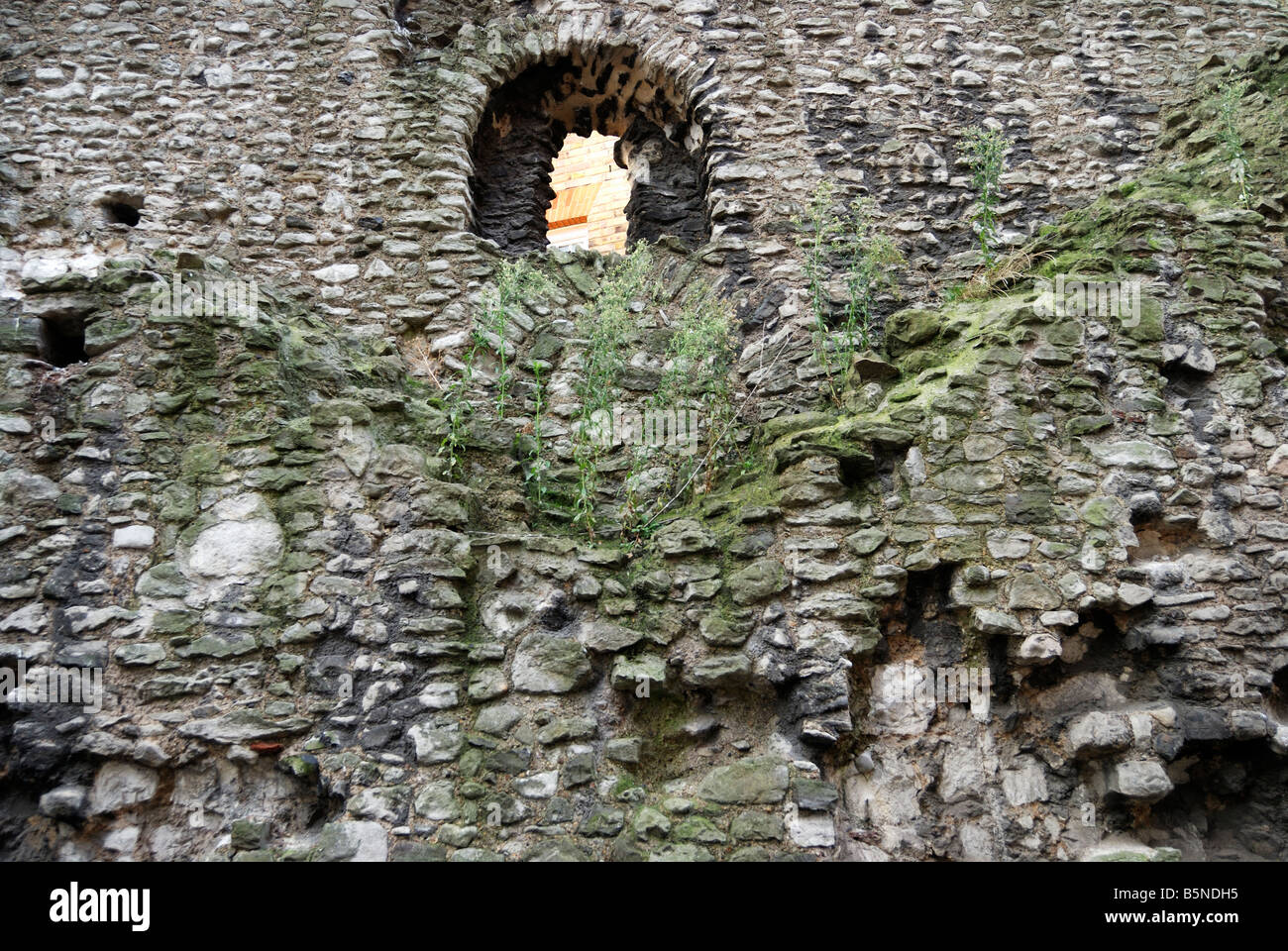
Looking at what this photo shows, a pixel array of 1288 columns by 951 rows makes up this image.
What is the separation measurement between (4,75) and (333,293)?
9.24ft

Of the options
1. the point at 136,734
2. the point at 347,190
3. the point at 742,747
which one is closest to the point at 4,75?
the point at 347,190

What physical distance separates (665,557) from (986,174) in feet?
10.9

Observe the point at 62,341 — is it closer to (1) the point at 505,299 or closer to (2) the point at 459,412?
(2) the point at 459,412

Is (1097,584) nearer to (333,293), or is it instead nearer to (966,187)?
(966,187)

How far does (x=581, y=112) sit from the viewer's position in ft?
21.0

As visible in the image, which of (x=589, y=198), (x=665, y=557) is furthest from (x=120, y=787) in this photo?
(x=589, y=198)

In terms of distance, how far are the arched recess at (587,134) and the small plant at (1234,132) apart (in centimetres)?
293

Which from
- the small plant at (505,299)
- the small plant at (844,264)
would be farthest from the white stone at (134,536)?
the small plant at (844,264)

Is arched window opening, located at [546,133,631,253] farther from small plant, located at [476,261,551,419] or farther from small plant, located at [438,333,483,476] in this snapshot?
small plant, located at [438,333,483,476]

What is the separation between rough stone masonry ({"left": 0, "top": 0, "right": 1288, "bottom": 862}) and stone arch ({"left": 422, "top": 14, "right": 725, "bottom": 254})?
656 millimetres

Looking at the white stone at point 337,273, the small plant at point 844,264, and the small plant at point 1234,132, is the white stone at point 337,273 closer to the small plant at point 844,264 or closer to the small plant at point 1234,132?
the small plant at point 844,264

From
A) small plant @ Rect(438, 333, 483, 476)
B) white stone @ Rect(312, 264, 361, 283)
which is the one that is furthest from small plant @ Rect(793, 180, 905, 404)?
white stone @ Rect(312, 264, 361, 283)

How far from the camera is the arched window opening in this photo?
1130 centimetres

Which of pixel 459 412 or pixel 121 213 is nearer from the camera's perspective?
pixel 459 412
